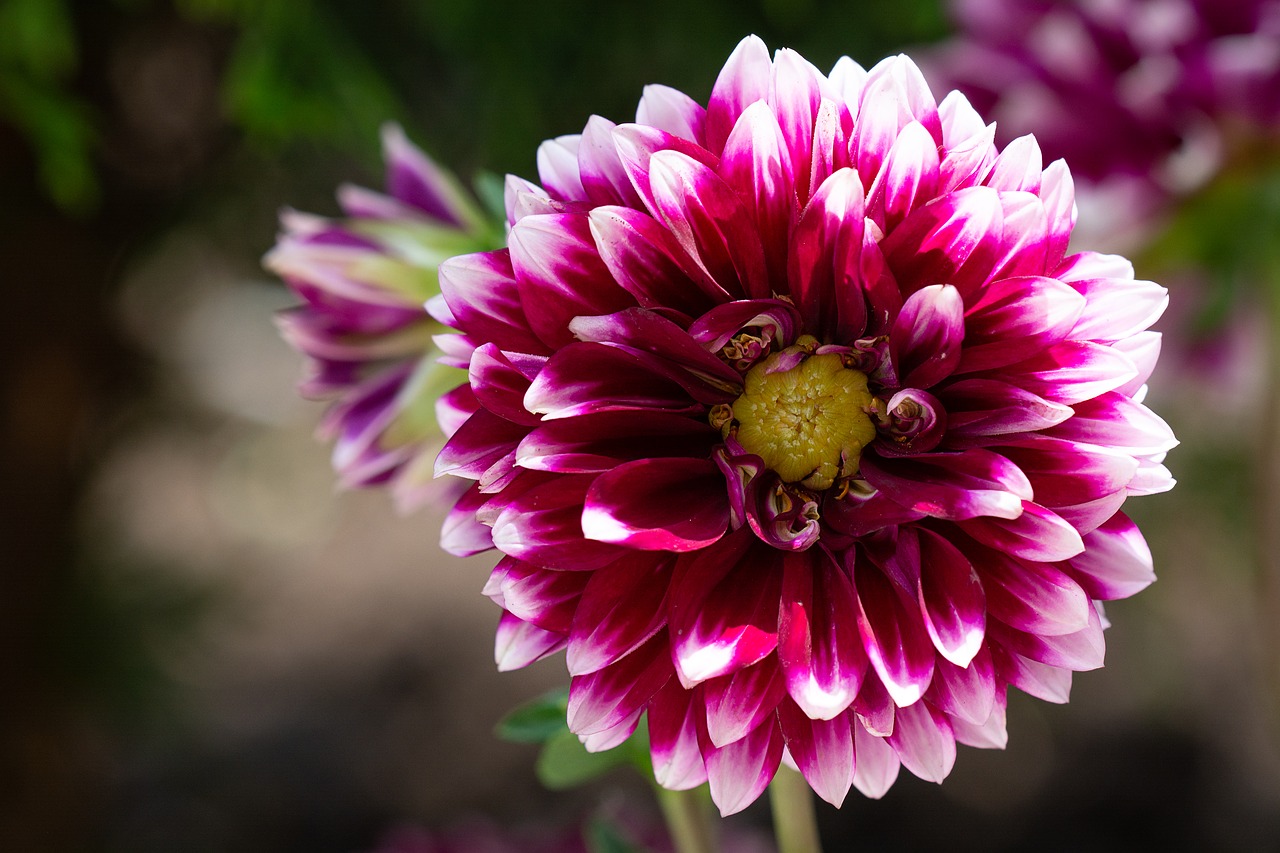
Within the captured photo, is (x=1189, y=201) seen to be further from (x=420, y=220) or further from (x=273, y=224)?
(x=273, y=224)

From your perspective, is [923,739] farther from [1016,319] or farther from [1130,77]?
[1130,77]

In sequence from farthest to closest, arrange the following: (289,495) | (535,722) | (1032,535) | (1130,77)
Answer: (289,495) < (1130,77) < (535,722) < (1032,535)

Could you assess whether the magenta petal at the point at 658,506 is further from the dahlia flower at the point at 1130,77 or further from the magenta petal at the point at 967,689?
the dahlia flower at the point at 1130,77

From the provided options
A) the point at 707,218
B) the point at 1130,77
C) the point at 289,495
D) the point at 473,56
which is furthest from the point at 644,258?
the point at 289,495

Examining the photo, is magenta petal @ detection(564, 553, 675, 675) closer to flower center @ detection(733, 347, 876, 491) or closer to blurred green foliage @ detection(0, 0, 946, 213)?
flower center @ detection(733, 347, 876, 491)

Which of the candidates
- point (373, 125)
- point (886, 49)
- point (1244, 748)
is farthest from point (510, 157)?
point (1244, 748)

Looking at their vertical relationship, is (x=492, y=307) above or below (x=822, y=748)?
above

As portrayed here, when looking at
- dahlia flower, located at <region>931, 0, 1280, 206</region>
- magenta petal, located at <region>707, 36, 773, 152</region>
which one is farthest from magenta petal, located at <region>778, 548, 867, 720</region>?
dahlia flower, located at <region>931, 0, 1280, 206</region>
